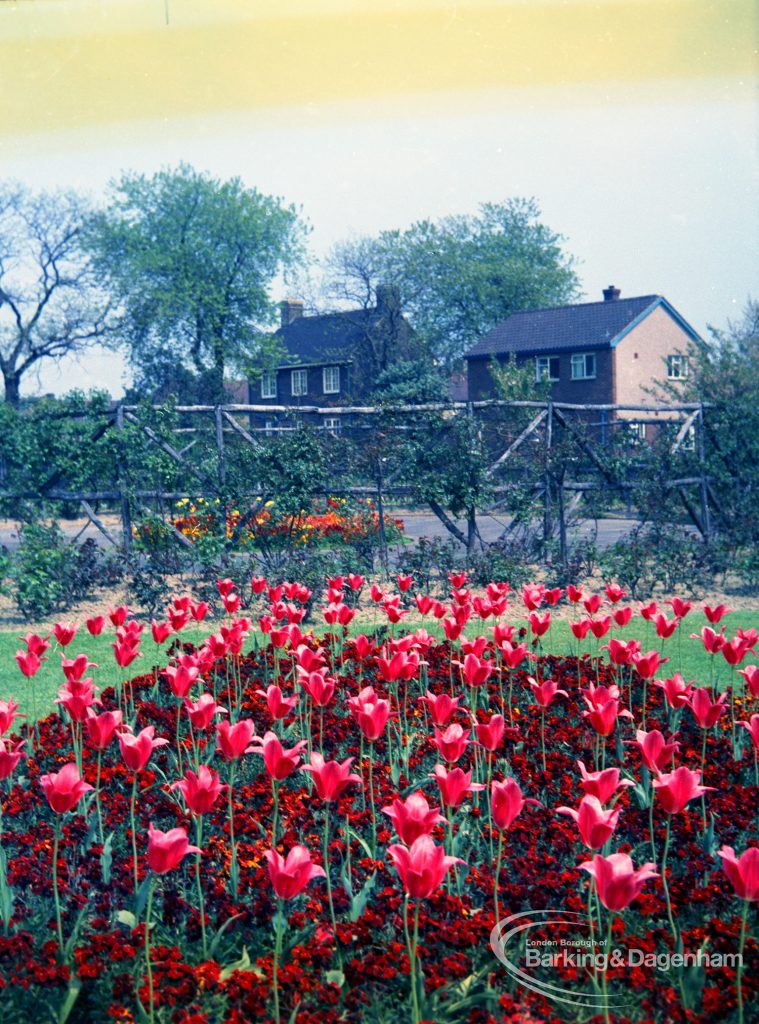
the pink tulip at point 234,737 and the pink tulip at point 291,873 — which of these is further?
the pink tulip at point 234,737

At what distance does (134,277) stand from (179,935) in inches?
1393

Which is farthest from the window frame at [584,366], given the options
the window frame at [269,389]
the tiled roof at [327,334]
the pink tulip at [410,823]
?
the pink tulip at [410,823]

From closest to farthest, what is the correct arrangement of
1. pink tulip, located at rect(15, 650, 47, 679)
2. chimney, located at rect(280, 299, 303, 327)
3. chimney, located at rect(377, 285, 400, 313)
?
pink tulip, located at rect(15, 650, 47, 679) < chimney, located at rect(377, 285, 400, 313) < chimney, located at rect(280, 299, 303, 327)

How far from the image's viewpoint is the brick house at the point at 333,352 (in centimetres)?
3662

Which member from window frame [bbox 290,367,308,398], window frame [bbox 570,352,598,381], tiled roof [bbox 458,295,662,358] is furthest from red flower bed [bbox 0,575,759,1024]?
window frame [bbox 290,367,308,398]

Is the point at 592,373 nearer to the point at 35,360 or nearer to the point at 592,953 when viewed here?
the point at 35,360

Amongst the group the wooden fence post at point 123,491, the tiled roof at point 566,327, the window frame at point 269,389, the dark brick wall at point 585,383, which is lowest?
the wooden fence post at point 123,491

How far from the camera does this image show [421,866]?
6.47 feet

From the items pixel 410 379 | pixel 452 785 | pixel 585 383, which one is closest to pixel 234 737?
pixel 452 785

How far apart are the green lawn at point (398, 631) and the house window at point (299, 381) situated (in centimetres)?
3427

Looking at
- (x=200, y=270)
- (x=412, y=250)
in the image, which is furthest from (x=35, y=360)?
(x=412, y=250)

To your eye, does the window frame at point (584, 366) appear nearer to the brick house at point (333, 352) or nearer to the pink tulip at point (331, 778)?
the brick house at point (333, 352)

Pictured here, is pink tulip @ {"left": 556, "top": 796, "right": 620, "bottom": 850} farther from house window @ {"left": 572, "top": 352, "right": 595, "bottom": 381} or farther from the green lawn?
house window @ {"left": 572, "top": 352, "right": 595, "bottom": 381}

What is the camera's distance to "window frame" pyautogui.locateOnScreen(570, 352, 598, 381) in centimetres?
3225
